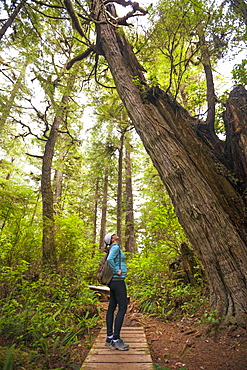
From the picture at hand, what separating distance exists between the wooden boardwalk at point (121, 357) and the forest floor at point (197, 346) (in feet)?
1.06

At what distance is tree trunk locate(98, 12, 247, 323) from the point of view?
3738mm

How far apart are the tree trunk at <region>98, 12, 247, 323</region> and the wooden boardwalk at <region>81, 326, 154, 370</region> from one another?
5.07ft

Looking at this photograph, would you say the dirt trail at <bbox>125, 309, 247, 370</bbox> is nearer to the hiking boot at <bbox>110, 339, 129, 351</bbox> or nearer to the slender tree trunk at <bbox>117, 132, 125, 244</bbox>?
the hiking boot at <bbox>110, 339, 129, 351</bbox>

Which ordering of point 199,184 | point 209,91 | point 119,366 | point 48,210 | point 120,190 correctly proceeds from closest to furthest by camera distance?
point 119,366, point 199,184, point 209,91, point 48,210, point 120,190

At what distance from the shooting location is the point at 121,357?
315 centimetres

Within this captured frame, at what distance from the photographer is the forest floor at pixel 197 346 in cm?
296

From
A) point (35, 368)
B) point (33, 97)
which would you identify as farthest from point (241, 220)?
point (33, 97)

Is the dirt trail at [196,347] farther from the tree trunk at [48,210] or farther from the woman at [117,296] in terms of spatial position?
the tree trunk at [48,210]

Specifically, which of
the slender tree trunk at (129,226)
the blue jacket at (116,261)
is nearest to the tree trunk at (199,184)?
the blue jacket at (116,261)

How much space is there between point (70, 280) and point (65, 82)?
7.29m

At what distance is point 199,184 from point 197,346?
110 inches

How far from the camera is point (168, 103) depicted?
579cm

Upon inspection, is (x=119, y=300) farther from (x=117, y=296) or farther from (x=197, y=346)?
(x=197, y=346)

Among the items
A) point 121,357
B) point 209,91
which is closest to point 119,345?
point 121,357
